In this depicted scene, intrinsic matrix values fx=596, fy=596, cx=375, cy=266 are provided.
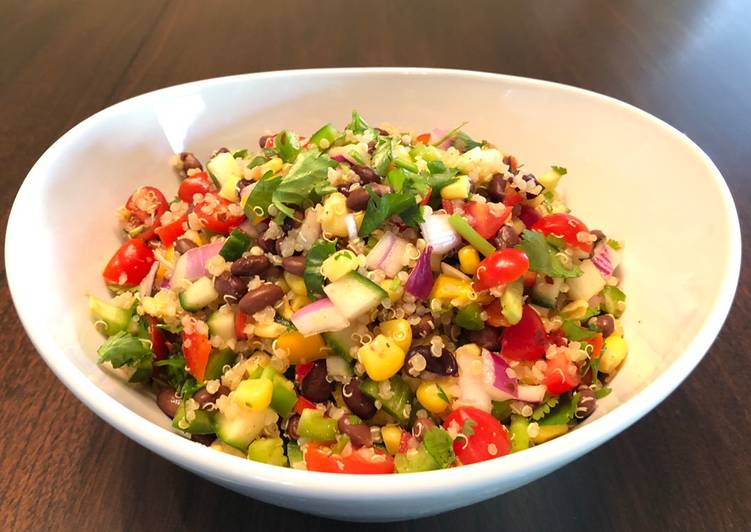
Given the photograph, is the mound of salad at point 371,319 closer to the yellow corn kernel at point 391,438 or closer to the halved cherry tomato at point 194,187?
the yellow corn kernel at point 391,438

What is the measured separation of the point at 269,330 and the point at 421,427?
17.7 inches

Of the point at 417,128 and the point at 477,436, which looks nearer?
the point at 477,436

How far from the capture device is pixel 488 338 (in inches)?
59.7

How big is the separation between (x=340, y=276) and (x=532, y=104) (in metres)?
1.23

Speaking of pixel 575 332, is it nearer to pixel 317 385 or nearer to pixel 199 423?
pixel 317 385

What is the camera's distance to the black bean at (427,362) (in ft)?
4.58

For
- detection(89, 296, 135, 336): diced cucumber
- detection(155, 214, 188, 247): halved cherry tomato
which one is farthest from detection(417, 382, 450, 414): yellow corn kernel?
detection(155, 214, 188, 247): halved cherry tomato

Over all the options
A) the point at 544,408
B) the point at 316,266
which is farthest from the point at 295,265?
the point at 544,408

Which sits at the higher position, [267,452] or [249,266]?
[249,266]

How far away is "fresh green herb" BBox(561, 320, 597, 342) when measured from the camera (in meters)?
1.60

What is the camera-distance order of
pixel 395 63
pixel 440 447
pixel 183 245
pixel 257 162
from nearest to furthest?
pixel 440 447
pixel 183 245
pixel 257 162
pixel 395 63

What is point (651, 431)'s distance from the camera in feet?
5.69

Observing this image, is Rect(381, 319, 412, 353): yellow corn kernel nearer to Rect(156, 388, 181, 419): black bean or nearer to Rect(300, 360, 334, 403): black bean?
Rect(300, 360, 334, 403): black bean

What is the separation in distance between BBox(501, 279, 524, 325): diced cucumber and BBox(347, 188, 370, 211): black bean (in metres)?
0.42
